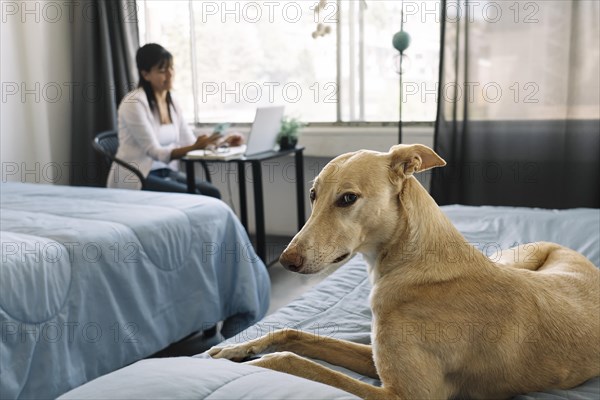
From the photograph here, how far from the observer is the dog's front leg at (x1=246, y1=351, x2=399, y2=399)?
3.56 ft

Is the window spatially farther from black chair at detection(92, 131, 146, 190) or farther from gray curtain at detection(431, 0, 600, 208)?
black chair at detection(92, 131, 146, 190)

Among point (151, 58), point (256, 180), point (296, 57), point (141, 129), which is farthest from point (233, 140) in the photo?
point (296, 57)

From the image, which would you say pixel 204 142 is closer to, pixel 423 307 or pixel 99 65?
pixel 99 65

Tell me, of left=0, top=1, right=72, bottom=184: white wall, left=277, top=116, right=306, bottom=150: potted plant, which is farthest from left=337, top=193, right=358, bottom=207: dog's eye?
left=0, top=1, right=72, bottom=184: white wall

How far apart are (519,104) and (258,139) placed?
57.7 inches

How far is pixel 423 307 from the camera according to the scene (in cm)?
117

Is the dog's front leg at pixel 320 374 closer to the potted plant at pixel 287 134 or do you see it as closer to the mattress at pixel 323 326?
the mattress at pixel 323 326

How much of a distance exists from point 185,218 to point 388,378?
1.54 m

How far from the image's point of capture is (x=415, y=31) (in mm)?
3971

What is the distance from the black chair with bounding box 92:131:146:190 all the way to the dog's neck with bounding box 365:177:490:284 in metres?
2.51

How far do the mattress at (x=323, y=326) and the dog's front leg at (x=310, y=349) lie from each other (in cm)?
2

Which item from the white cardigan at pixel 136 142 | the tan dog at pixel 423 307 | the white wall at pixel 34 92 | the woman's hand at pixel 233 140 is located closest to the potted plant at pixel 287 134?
the woman's hand at pixel 233 140

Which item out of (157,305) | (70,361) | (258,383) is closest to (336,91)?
(157,305)

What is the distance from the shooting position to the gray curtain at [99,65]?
4.46 metres
